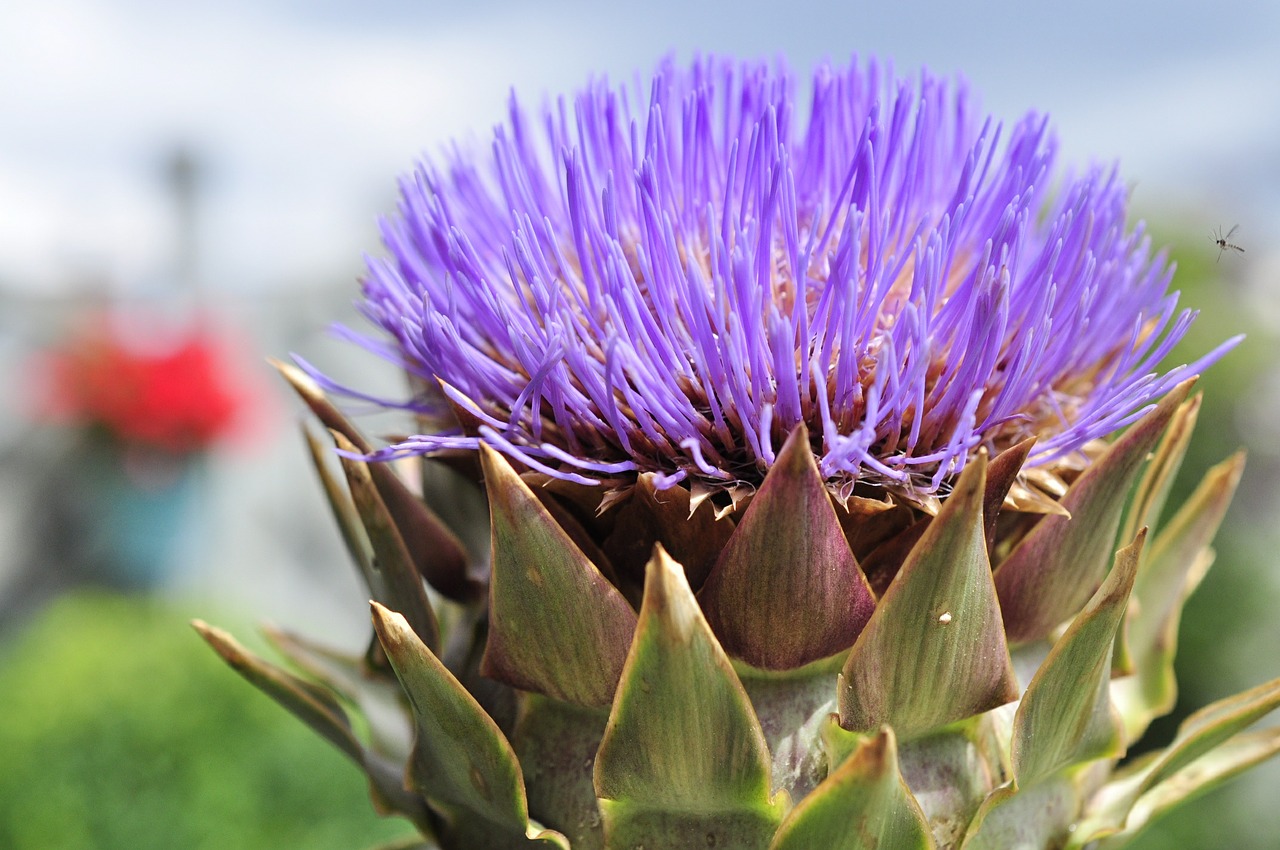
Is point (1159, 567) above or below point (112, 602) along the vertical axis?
above

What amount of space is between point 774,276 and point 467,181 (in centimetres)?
26

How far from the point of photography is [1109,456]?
714mm

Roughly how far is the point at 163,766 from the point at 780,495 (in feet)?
6.38

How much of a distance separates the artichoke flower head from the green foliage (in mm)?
1487

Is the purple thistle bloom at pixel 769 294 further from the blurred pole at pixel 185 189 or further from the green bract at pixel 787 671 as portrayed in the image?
the blurred pole at pixel 185 189

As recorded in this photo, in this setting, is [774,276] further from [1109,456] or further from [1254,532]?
[1254,532]

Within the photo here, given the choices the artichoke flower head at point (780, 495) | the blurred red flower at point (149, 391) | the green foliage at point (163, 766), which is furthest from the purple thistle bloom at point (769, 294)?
the blurred red flower at point (149, 391)

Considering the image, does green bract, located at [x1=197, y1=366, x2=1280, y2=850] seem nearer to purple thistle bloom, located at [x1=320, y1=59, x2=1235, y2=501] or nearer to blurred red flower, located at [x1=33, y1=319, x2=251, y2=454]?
purple thistle bloom, located at [x1=320, y1=59, x2=1235, y2=501]

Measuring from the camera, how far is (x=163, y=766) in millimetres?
2180

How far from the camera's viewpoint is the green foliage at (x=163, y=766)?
2.07 m

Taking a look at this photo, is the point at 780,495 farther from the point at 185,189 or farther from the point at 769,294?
the point at 185,189

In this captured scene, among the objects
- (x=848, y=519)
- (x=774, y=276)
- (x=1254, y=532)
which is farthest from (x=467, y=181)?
(x=1254, y=532)

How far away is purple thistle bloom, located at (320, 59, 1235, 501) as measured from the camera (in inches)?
26.5

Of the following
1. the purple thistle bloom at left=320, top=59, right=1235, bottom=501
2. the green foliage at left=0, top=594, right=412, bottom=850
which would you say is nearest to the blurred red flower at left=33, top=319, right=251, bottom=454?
the green foliage at left=0, top=594, right=412, bottom=850
